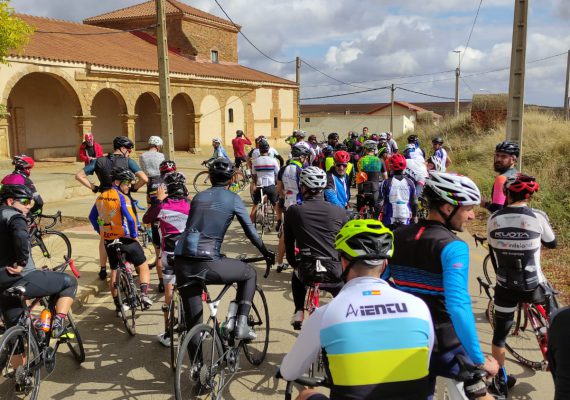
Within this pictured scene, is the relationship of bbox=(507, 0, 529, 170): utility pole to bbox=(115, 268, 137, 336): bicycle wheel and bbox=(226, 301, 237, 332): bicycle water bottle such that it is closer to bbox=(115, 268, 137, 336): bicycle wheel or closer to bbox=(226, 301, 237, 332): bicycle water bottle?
bbox=(226, 301, 237, 332): bicycle water bottle

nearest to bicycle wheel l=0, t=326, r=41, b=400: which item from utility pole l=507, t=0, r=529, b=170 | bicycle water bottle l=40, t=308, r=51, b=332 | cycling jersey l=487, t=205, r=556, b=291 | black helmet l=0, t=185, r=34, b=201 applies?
bicycle water bottle l=40, t=308, r=51, b=332

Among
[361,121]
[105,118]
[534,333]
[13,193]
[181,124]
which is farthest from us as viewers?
[361,121]

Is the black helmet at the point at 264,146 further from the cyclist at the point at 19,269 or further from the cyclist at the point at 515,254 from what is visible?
the cyclist at the point at 515,254

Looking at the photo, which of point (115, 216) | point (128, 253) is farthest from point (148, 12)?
point (128, 253)

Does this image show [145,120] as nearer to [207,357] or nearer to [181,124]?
[181,124]

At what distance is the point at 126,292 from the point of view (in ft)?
19.3

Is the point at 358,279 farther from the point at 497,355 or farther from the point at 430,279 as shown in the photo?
the point at 497,355

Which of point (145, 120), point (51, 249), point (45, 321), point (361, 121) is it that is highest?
point (361, 121)

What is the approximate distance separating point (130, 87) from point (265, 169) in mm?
17905

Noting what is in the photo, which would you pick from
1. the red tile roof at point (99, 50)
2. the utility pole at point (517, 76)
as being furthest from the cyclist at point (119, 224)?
the red tile roof at point (99, 50)

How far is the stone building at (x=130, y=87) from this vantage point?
899 inches

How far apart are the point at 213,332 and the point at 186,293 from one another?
414 mm

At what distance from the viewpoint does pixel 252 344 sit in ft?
17.4

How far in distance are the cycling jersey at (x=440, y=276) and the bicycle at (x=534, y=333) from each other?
1.60m
